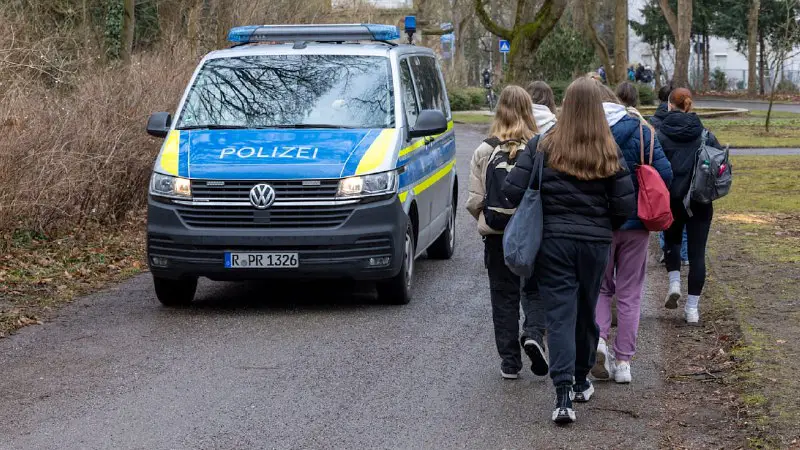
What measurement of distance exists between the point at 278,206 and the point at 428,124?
62.6 inches

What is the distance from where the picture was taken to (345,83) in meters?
10.7

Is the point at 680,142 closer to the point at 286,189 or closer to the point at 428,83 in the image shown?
the point at 286,189

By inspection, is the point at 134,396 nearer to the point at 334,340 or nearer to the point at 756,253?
the point at 334,340

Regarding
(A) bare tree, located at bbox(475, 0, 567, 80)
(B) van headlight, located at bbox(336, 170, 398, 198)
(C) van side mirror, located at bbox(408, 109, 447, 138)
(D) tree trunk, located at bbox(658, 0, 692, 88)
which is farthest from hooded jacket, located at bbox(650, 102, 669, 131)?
(D) tree trunk, located at bbox(658, 0, 692, 88)

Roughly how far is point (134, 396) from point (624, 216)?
2934mm

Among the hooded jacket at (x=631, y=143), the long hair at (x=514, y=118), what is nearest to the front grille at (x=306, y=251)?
the long hair at (x=514, y=118)

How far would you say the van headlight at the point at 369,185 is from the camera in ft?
30.9

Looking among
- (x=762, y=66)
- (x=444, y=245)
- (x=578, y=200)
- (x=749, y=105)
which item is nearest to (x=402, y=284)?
(x=444, y=245)

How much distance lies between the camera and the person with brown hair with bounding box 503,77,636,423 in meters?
6.36

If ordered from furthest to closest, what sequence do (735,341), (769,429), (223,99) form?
(223,99) → (735,341) → (769,429)

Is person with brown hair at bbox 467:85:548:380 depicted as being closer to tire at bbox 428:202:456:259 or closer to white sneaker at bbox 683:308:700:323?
white sneaker at bbox 683:308:700:323

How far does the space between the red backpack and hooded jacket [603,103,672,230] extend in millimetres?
74

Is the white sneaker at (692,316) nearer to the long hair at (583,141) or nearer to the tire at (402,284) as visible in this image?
the tire at (402,284)

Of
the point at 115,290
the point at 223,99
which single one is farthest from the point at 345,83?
the point at 115,290
